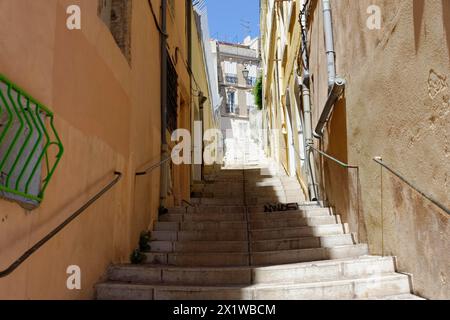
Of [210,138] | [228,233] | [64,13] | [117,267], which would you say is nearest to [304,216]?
[228,233]

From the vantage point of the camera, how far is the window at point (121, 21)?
5.54 metres

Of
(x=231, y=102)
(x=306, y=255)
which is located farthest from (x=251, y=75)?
(x=306, y=255)

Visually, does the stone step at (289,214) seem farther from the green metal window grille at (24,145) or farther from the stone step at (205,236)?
the green metal window grille at (24,145)

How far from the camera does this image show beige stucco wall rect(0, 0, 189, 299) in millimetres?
2795

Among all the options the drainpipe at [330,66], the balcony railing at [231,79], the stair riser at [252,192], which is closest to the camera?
the drainpipe at [330,66]

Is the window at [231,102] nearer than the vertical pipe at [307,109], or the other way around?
the vertical pipe at [307,109]

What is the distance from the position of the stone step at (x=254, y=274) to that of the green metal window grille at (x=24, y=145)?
166 centimetres

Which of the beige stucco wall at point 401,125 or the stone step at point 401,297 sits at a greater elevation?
the beige stucco wall at point 401,125

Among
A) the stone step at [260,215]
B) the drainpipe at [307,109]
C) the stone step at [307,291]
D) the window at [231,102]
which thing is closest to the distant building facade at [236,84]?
the window at [231,102]

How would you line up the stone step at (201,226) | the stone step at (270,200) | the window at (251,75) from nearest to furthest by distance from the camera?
the stone step at (201,226) → the stone step at (270,200) → the window at (251,75)

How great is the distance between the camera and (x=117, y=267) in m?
4.61

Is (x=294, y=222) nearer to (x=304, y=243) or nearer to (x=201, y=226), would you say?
(x=304, y=243)

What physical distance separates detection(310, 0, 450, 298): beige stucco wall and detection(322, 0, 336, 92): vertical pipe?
103 mm

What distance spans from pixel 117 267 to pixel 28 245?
1818 mm
